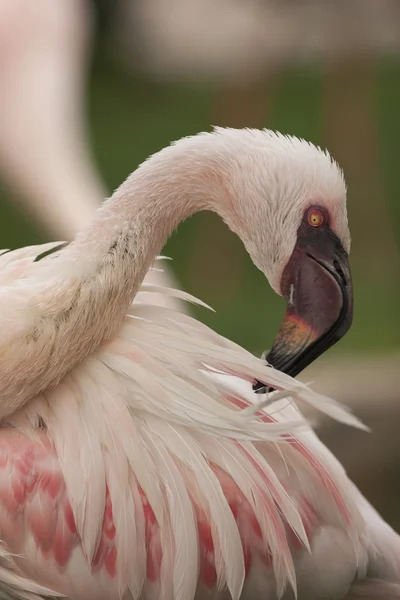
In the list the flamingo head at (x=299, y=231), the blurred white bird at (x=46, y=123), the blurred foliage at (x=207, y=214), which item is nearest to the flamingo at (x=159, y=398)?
the flamingo head at (x=299, y=231)

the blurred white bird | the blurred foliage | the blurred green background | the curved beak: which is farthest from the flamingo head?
the blurred foliage

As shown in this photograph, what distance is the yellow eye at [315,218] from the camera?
4.80 feet

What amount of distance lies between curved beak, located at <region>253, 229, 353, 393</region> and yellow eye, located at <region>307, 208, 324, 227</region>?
0.02 m

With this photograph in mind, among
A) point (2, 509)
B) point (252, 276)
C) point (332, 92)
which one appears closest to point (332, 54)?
point (332, 92)

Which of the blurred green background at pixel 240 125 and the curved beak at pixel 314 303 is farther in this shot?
the blurred green background at pixel 240 125

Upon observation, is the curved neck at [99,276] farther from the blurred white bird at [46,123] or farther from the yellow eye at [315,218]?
the blurred white bird at [46,123]

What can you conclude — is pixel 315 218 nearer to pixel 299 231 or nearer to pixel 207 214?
pixel 299 231

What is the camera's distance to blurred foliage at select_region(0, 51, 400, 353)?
13.5 ft

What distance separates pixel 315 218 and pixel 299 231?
1.3 inches

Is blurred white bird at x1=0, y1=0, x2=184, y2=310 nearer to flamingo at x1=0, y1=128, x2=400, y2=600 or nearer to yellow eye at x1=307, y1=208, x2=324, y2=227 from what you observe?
flamingo at x1=0, y1=128, x2=400, y2=600

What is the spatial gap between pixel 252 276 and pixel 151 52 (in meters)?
3.21

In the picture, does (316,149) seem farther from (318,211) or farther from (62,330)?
(62,330)

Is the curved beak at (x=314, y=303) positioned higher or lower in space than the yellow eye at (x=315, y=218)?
lower

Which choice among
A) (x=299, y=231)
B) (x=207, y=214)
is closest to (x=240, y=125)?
(x=207, y=214)
